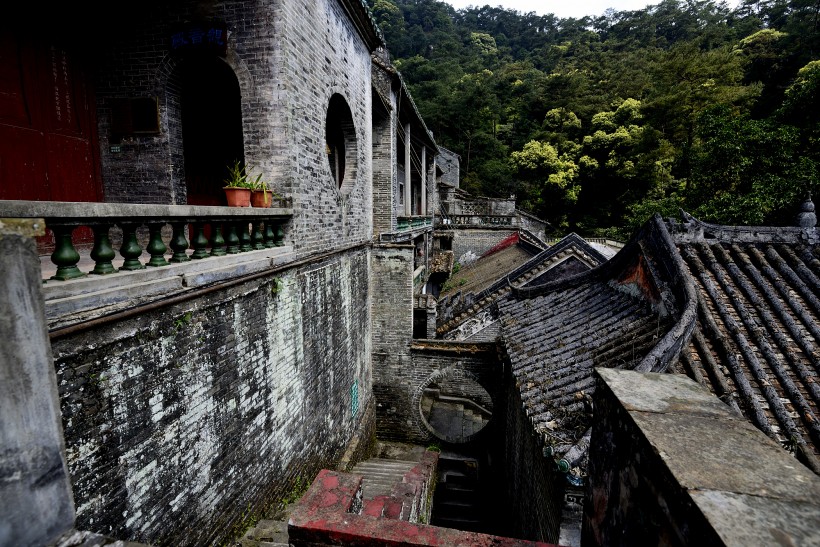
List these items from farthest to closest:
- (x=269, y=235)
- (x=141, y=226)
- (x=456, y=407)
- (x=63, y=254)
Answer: (x=456, y=407) < (x=269, y=235) < (x=141, y=226) < (x=63, y=254)

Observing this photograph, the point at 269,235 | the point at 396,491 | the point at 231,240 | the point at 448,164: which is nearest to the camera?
the point at 231,240

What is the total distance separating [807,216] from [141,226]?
28.3ft

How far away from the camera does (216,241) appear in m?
3.85

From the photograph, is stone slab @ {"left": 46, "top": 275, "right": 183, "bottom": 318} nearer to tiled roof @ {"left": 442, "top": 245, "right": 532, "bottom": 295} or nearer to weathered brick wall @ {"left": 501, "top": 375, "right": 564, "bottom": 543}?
weathered brick wall @ {"left": 501, "top": 375, "right": 564, "bottom": 543}

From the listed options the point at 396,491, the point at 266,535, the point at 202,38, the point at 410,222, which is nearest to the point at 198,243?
the point at 202,38

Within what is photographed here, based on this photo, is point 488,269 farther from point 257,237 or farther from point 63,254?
point 63,254

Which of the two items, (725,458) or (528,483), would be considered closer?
(725,458)

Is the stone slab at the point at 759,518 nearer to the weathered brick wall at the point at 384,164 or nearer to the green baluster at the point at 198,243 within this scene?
the green baluster at the point at 198,243

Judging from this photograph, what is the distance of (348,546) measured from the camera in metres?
1.71

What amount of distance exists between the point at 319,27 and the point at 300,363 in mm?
5068

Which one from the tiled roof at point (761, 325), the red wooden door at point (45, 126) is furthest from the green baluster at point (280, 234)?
the tiled roof at point (761, 325)

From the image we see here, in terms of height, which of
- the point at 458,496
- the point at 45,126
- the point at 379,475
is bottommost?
the point at 458,496

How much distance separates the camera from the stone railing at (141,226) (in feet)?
7.54

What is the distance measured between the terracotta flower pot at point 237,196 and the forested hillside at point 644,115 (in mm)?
12734
